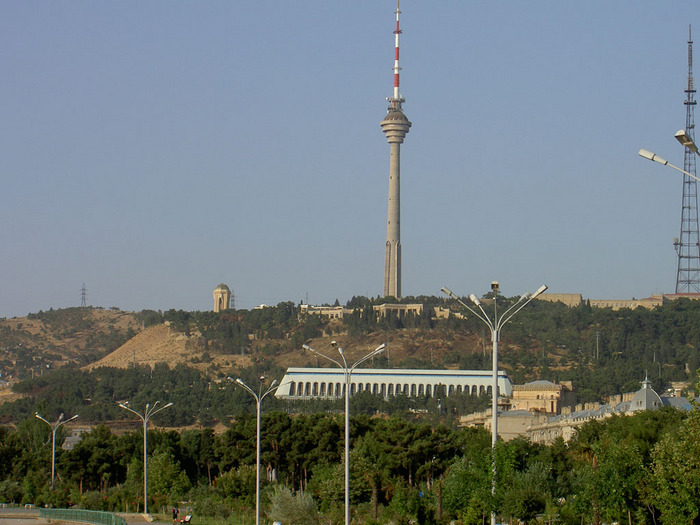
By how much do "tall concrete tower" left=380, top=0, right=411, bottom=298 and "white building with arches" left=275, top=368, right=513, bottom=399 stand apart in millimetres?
41817

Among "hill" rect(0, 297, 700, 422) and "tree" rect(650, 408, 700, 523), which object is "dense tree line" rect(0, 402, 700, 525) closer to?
"tree" rect(650, 408, 700, 523)

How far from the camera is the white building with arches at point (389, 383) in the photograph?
426 feet

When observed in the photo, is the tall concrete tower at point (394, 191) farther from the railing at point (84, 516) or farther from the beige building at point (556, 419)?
the railing at point (84, 516)

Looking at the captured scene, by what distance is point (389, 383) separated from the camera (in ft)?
447

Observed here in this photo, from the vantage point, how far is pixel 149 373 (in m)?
150

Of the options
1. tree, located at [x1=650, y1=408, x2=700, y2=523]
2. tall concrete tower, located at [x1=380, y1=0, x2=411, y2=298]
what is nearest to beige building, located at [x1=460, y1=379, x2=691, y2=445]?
tree, located at [x1=650, y1=408, x2=700, y2=523]

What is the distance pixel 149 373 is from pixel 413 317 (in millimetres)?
36902

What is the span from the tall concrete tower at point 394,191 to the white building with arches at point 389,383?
41.8 metres

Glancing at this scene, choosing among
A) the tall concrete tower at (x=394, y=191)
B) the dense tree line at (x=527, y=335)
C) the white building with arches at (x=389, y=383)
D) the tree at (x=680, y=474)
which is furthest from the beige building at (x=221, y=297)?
the tree at (x=680, y=474)

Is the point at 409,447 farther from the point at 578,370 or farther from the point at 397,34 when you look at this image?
the point at 397,34

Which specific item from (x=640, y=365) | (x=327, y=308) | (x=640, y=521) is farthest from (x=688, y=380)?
(x=640, y=521)

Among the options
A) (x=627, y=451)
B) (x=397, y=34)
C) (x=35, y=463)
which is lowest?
(x=35, y=463)

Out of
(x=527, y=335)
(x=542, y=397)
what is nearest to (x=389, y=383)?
(x=542, y=397)

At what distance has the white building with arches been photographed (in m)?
130
